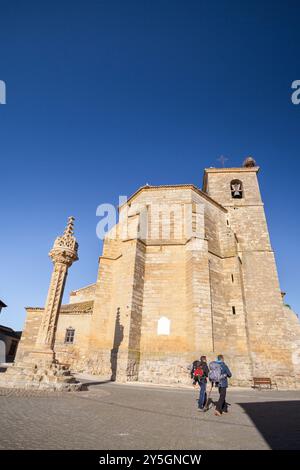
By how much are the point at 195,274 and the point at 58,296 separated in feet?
24.9

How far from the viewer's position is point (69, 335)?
698 inches

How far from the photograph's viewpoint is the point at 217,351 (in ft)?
41.9

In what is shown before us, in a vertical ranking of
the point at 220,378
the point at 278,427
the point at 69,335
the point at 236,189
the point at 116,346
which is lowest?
the point at 278,427

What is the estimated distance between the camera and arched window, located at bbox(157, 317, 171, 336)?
1345cm

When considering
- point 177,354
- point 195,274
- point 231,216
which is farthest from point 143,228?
point 231,216

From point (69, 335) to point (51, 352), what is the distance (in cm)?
1061

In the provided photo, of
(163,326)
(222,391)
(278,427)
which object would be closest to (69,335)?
(163,326)

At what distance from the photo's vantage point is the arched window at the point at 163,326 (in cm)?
1345

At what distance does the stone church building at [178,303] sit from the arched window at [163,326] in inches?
2.0

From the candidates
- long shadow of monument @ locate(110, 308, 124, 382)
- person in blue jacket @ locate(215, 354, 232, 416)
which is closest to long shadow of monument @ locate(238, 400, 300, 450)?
person in blue jacket @ locate(215, 354, 232, 416)

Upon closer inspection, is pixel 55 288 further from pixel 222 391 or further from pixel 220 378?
pixel 222 391

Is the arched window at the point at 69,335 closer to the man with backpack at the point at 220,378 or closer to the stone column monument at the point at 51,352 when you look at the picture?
the stone column monument at the point at 51,352

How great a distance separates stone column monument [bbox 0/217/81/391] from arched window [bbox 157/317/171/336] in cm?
617
